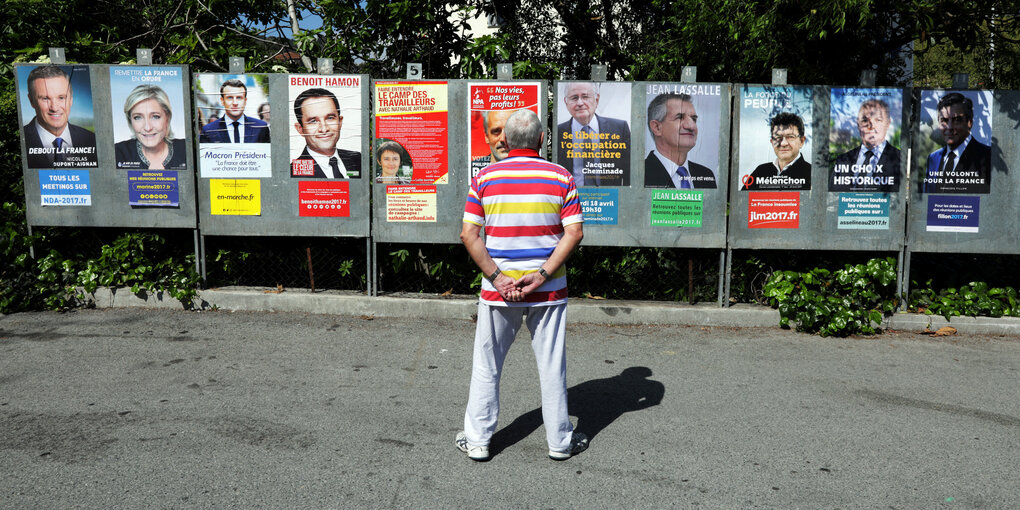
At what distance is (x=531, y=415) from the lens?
15.9ft

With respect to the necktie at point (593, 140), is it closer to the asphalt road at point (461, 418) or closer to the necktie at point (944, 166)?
the asphalt road at point (461, 418)

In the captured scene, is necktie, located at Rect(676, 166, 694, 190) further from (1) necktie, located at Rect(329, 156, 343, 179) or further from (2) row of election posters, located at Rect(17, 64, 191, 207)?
(2) row of election posters, located at Rect(17, 64, 191, 207)

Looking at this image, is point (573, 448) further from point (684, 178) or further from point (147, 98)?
point (147, 98)

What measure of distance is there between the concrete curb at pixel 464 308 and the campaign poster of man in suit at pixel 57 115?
4.67 feet

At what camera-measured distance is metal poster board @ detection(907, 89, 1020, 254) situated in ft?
23.5

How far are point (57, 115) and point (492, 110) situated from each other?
14.2ft

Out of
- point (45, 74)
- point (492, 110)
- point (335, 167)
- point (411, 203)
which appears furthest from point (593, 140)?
point (45, 74)

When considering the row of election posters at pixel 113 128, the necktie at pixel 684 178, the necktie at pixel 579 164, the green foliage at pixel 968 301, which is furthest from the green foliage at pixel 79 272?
the green foliage at pixel 968 301

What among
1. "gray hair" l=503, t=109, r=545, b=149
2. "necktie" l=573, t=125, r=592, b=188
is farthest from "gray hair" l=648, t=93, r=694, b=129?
"gray hair" l=503, t=109, r=545, b=149

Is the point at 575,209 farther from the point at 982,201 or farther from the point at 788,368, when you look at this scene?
the point at 982,201

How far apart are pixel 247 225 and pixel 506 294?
14.7ft

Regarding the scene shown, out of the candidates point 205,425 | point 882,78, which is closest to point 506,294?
point 205,425

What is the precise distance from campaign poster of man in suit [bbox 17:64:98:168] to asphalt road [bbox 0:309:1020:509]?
5.52 feet

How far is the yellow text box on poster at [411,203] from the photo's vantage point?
742 cm
